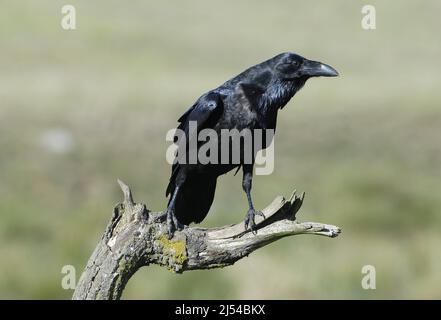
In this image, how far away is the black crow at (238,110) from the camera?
8.91m

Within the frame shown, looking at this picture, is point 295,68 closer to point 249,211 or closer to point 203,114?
point 203,114

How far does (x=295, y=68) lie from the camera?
9.09 m

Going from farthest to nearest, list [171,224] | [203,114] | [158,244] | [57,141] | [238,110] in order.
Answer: [57,141] < [238,110] < [203,114] < [171,224] < [158,244]

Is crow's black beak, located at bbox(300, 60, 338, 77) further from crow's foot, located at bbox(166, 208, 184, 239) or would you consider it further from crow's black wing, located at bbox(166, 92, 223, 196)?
crow's foot, located at bbox(166, 208, 184, 239)

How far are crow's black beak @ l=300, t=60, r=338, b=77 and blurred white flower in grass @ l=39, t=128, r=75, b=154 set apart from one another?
15.6m

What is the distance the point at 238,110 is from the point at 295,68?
695mm

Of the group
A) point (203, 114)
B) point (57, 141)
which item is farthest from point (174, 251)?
point (57, 141)

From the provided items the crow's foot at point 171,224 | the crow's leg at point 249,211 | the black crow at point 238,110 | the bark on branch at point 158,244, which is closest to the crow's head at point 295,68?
the black crow at point 238,110

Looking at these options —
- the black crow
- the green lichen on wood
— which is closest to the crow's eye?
the black crow

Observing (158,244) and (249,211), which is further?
(249,211)

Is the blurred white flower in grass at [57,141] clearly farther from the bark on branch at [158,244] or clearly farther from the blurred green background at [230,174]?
the bark on branch at [158,244]

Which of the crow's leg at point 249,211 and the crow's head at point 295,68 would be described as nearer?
the crow's leg at point 249,211

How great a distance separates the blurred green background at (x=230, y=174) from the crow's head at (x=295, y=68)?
639cm

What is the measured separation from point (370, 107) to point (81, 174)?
1341 centimetres
